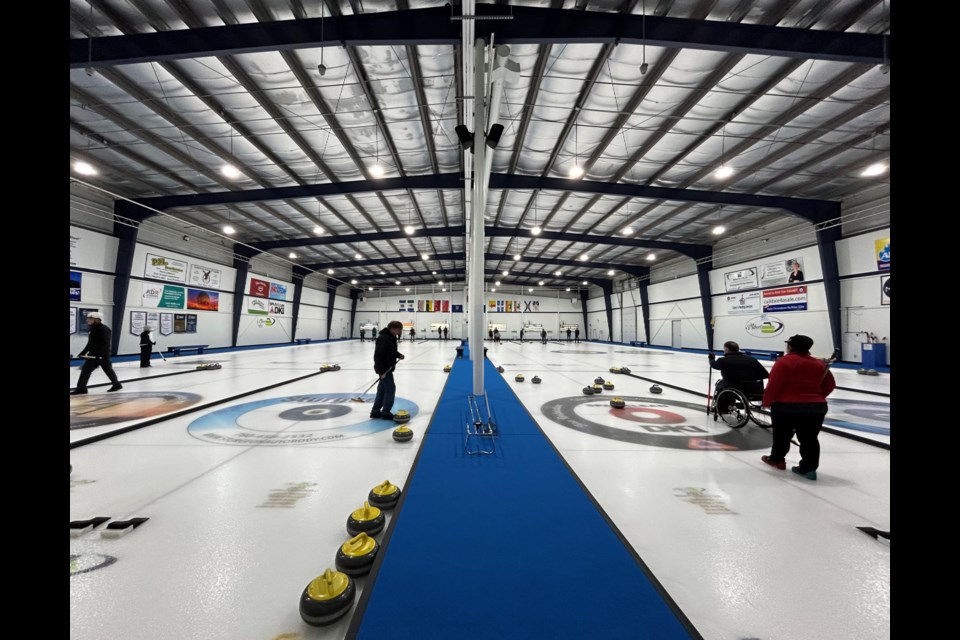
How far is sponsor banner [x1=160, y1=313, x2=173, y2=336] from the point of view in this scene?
17188mm

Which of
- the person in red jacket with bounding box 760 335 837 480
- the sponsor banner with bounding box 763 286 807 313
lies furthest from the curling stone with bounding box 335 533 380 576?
the sponsor banner with bounding box 763 286 807 313

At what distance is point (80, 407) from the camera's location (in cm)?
625

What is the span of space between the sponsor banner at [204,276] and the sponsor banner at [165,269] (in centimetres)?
55

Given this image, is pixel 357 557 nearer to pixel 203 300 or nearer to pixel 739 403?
pixel 739 403

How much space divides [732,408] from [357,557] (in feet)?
18.7

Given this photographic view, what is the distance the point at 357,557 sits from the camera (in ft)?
7.28

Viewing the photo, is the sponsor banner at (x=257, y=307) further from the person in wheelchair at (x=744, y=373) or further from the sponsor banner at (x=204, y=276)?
the person in wheelchair at (x=744, y=373)

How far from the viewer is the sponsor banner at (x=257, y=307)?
23.0 metres

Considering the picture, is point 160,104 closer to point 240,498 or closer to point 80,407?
point 80,407

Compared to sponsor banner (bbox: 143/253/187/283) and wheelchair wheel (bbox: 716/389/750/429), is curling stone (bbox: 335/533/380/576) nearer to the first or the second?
wheelchair wheel (bbox: 716/389/750/429)

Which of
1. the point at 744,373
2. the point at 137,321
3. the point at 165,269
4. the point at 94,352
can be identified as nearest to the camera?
the point at 744,373

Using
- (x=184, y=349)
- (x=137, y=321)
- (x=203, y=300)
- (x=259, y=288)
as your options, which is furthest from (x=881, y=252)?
(x=259, y=288)

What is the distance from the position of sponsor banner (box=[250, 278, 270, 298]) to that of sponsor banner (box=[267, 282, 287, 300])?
40 cm
